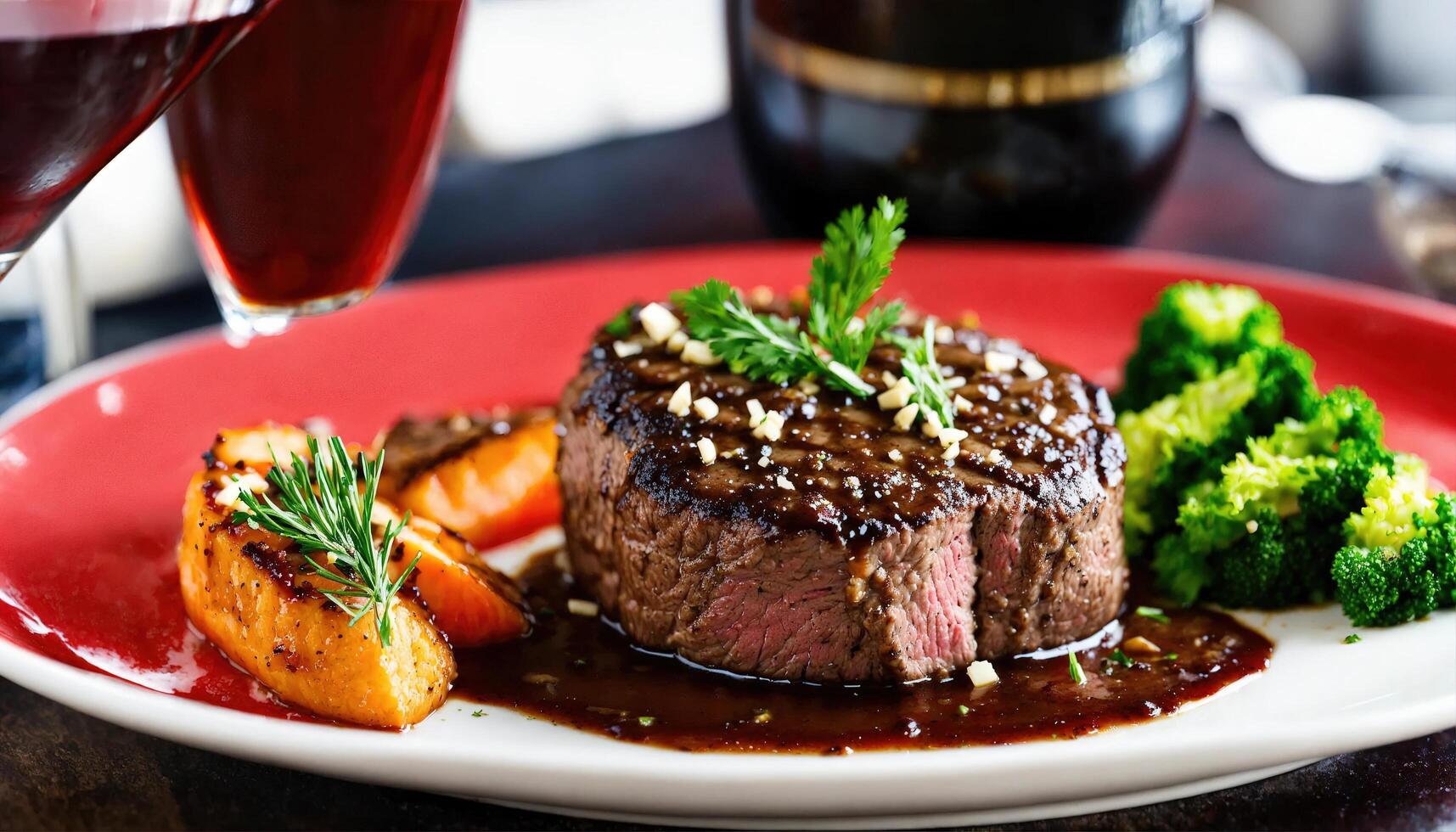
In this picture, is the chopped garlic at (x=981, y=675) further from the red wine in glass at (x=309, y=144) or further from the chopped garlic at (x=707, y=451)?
the red wine in glass at (x=309, y=144)

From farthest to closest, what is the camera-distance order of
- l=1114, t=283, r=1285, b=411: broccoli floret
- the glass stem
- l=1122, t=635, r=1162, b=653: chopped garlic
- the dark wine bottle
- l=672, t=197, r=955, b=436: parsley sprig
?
the dark wine bottle → the glass stem → l=1114, t=283, r=1285, b=411: broccoli floret → l=672, t=197, r=955, b=436: parsley sprig → l=1122, t=635, r=1162, b=653: chopped garlic

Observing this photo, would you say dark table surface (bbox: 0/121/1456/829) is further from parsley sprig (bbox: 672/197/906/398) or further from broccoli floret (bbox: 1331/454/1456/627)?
parsley sprig (bbox: 672/197/906/398)

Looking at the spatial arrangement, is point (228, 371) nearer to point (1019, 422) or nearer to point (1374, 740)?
point (1019, 422)

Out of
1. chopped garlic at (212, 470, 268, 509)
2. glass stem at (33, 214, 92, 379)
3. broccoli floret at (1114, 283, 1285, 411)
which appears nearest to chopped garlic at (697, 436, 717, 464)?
chopped garlic at (212, 470, 268, 509)

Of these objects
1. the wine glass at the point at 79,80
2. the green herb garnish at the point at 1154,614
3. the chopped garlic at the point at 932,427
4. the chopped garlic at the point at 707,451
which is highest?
the wine glass at the point at 79,80

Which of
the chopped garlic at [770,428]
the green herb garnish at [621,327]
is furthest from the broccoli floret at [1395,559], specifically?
the green herb garnish at [621,327]

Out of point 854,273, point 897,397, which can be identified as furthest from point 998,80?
point 897,397

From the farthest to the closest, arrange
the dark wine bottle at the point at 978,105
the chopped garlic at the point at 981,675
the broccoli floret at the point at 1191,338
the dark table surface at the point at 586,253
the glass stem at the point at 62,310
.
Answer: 1. the dark wine bottle at the point at 978,105
2. the glass stem at the point at 62,310
3. the broccoli floret at the point at 1191,338
4. the chopped garlic at the point at 981,675
5. the dark table surface at the point at 586,253

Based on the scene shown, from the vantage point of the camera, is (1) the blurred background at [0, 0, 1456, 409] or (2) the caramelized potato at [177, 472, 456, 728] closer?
(2) the caramelized potato at [177, 472, 456, 728]
